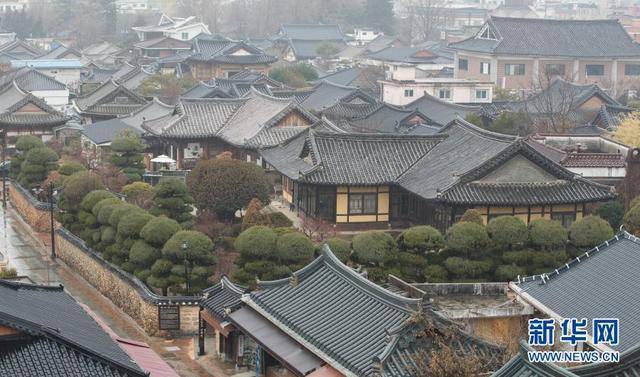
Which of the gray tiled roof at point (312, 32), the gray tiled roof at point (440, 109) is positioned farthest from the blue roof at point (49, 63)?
the gray tiled roof at point (440, 109)

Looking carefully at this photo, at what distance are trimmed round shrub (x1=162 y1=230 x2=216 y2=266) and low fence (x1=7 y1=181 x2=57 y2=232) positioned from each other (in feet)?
44.7

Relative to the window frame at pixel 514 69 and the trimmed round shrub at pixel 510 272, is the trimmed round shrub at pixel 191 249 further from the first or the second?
the window frame at pixel 514 69

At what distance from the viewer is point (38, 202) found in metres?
44.3

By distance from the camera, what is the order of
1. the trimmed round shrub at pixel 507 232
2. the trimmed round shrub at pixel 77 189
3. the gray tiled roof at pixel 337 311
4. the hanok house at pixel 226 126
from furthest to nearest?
the hanok house at pixel 226 126, the trimmed round shrub at pixel 77 189, the trimmed round shrub at pixel 507 232, the gray tiled roof at pixel 337 311

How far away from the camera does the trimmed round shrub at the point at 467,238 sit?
30906mm

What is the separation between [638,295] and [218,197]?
747 inches

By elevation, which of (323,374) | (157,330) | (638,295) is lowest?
(157,330)

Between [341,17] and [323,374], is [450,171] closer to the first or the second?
[323,374]

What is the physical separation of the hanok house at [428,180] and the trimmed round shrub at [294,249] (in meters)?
6.66

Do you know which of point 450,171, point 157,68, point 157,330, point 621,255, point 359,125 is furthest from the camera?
point 157,68

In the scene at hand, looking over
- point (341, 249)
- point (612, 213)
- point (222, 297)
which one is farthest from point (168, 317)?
point (612, 213)

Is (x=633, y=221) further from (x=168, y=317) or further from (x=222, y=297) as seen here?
(x=168, y=317)

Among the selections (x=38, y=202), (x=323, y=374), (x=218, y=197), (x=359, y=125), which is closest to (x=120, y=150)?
(x=38, y=202)

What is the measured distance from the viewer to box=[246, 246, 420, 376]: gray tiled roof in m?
21.2
